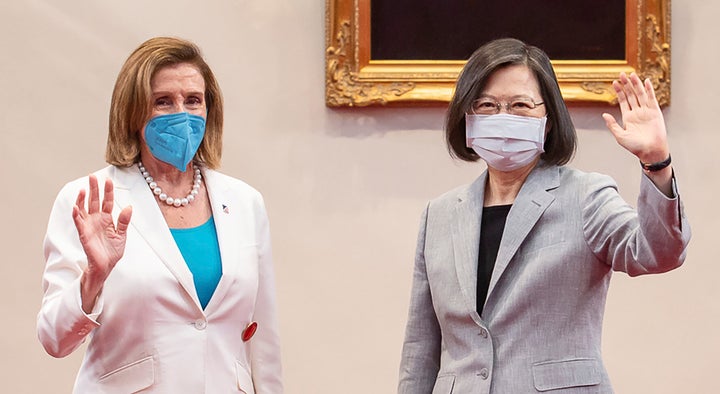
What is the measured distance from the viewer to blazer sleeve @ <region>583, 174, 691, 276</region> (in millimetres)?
2340

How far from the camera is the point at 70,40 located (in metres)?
4.27

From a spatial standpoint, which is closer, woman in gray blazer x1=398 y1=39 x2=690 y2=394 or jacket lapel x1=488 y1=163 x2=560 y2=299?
woman in gray blazer x1=398 y1=39 x2=690 y2=394

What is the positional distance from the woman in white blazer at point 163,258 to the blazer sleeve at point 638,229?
0.95 meters

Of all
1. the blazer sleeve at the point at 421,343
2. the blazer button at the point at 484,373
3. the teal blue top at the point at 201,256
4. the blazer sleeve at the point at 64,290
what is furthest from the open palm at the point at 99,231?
the blazer button at the point at 484,373

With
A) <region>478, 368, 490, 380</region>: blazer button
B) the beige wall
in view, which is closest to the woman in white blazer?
<region>478, 368, 490, 380</region>: blazer button

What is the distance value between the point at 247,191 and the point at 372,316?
4.52 ft

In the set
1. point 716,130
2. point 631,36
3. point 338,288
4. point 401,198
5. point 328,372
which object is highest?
point 631,36

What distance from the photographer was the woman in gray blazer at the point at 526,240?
2.43 metres

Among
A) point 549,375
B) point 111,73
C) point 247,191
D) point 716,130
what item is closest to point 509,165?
point 549,375

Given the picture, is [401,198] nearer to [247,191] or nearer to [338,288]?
[338,288]

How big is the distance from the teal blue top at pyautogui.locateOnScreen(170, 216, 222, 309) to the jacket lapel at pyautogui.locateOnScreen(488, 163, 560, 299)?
740 millimetres

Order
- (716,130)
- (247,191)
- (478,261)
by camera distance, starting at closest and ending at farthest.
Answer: (478,261) < (247,191) < (716,130)

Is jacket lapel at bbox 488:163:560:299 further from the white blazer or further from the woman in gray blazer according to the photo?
the white blazer

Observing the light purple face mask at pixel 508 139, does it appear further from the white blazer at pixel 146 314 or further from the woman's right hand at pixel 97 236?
the woman's right hand at pixel 97 236
